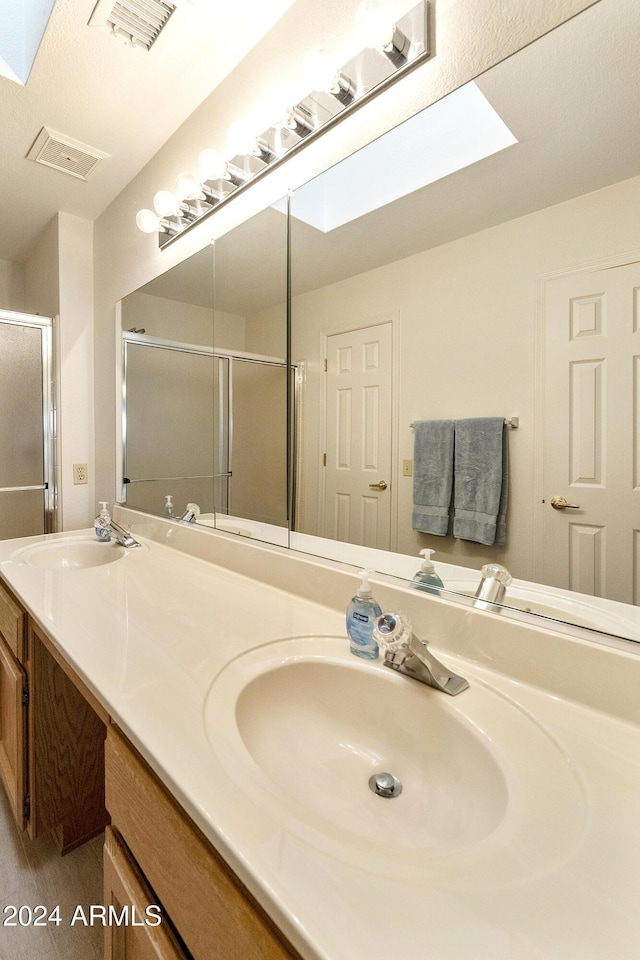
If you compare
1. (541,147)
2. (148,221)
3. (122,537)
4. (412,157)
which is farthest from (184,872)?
(148,221)

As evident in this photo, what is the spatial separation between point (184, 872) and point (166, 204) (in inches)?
68.7

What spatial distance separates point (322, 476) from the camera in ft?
3.70

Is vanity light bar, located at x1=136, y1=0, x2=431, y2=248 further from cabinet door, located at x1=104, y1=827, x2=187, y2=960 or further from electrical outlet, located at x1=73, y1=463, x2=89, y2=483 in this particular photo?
cabinet door, located at x1=104, y1=827, x2=187, y2=960

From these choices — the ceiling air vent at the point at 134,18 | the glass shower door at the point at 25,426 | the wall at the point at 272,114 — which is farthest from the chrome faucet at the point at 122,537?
the ceiling air vent at the point at 134,18

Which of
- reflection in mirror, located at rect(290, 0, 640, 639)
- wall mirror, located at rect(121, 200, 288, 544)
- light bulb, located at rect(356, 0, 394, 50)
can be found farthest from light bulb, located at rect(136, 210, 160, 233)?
light bulb, located at rect(356, 0, 394, 50)

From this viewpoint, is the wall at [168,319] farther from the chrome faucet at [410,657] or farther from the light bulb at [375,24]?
the chrome faucet at [410,657]

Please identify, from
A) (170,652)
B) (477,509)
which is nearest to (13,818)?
(170,652)

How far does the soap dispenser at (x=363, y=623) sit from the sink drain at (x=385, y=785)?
0.57 ft

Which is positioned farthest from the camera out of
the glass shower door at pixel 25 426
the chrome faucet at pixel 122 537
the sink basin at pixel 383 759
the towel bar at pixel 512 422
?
the glass shower door at pixel 25 426

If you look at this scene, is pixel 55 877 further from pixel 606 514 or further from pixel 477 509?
pixel 606 514

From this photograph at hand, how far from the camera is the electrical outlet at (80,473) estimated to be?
7.18ft

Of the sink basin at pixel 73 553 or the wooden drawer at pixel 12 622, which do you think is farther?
the sink basin at pixel 73 553

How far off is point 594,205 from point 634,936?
83cm

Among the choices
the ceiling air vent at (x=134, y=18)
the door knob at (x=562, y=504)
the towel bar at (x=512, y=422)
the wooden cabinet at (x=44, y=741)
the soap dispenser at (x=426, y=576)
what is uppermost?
the ceiling air vent at (x=134, y=18)
